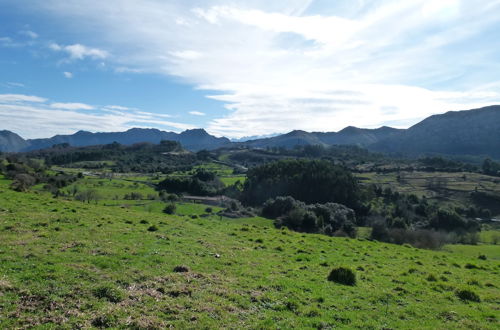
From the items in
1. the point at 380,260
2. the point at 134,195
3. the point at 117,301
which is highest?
the point at 117,301

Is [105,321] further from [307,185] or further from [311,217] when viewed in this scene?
[307,185]

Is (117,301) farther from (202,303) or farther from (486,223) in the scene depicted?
(486,223)

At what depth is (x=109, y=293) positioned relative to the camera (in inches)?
465

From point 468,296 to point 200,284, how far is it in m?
13.8

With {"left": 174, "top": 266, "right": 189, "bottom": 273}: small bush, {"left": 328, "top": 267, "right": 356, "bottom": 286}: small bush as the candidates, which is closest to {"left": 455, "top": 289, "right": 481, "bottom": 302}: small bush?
{"left": 328, "top": 267, "right": 356, "bottom": 286}: small bush

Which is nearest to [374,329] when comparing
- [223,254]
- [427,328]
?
[427,328]

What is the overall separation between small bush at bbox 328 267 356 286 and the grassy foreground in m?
0.49

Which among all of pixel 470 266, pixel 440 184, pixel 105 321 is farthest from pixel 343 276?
pixel 440 184

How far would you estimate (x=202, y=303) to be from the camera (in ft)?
39.9

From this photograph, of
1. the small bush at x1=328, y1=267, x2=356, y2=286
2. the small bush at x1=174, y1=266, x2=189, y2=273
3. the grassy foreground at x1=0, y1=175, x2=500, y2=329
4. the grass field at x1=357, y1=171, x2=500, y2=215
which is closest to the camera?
the grassy foreground at x1=0, y1=175, x2=500, y2=329

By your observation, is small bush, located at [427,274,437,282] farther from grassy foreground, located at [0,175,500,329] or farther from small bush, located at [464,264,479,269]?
small bush, located at [464,264,479,269]

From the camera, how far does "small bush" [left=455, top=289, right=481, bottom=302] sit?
53.8ft

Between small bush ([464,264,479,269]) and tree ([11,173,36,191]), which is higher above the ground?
tree ([11,173,36,191])

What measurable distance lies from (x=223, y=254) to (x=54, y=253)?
9.34m
